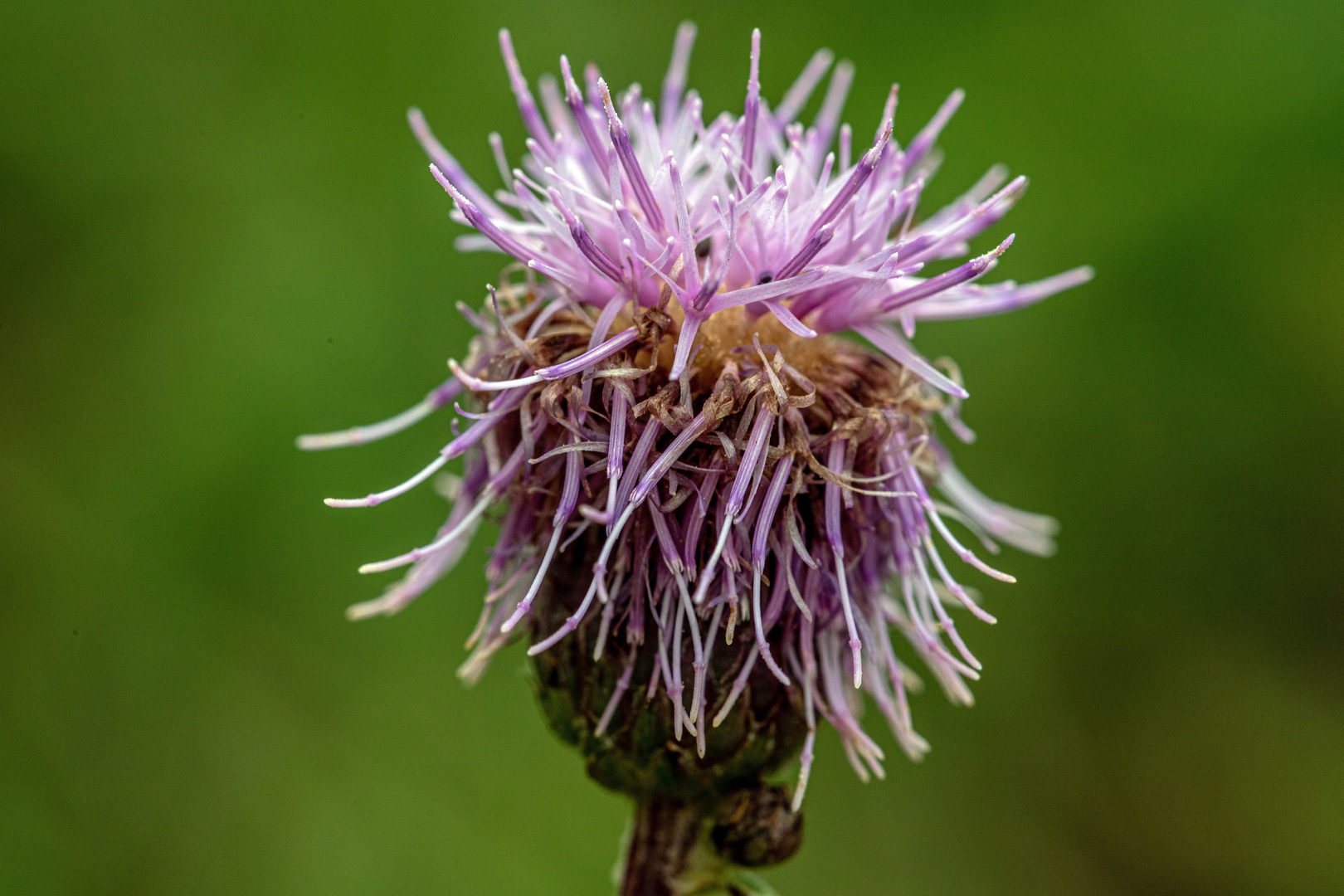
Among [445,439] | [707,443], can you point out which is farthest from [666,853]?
[445,439]

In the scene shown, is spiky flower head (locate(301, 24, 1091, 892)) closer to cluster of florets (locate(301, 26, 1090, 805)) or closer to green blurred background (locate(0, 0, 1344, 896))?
cluster of florets (locate(301, 26, 1090, 805))

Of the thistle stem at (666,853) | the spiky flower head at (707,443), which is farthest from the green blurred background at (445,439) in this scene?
the spiky flower head at (707,443)

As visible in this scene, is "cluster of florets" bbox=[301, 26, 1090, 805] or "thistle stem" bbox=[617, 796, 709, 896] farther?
"thistle stem" bbox=[617, 796, 709, 896]

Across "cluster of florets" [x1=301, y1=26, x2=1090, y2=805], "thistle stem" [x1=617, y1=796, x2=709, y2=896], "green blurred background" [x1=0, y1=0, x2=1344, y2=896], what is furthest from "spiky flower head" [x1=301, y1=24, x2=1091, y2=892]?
"green blurred background" [x1=0, y1=0, x2=1344, y2=896]

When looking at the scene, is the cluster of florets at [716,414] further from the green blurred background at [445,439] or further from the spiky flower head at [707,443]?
the green blurred background at [445,439]

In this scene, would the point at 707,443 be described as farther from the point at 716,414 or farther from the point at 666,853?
the point at 666,853

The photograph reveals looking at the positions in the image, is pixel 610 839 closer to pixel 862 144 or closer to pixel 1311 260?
pixel 862 144

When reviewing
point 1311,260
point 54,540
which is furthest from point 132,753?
point 1311,260
